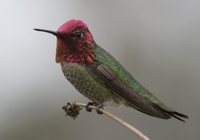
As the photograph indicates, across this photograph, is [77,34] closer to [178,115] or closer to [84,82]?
[84,82]

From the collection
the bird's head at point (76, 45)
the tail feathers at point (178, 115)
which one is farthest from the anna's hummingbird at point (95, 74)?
the tail feathers at point (178, 115)

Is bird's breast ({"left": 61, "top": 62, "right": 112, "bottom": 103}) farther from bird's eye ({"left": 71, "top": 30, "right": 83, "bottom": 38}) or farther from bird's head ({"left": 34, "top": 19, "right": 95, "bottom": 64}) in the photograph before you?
Result: bird's eye ({"left": 71, "top": 30, "right": 83, "bottom": 38})

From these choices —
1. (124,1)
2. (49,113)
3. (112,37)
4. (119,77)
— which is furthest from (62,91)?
(119,77)

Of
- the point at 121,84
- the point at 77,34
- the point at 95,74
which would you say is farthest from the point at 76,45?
the point at 121,84

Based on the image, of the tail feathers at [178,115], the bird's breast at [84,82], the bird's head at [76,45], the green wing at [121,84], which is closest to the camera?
the tail feathers at [178,115]

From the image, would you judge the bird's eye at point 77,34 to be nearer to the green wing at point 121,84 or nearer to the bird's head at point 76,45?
the bird's head at point 76,45

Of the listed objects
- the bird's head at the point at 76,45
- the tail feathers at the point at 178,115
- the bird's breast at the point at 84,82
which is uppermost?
the bird's head at the point at 76,45

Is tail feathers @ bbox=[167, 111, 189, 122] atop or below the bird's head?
below

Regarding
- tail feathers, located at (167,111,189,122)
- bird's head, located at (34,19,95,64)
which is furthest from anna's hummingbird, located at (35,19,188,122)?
tail feathers, located at (167,111,189,122)
